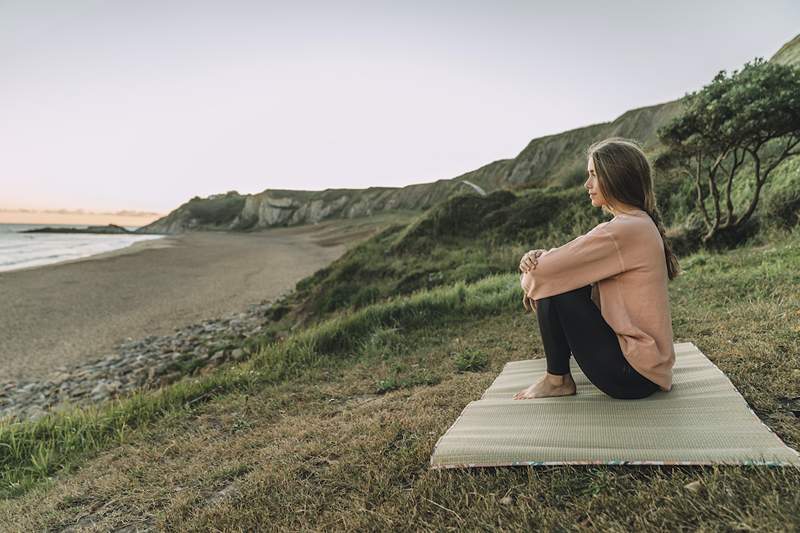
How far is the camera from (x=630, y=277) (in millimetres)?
2646

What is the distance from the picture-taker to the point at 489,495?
2248mm

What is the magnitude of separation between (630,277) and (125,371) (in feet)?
30.8

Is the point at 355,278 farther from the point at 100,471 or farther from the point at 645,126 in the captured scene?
the point at 645,126

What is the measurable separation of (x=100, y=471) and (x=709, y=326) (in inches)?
226

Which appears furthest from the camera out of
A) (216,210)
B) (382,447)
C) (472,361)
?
(216,210)

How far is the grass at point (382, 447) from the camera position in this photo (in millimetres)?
2045

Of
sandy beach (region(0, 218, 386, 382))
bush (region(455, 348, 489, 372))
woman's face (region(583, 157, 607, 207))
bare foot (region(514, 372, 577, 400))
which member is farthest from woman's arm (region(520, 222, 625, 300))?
sandy beach (region(0, 218, 386, 382))

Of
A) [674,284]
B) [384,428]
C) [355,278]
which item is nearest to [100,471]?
[384,428]

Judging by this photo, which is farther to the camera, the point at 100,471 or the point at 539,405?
the point at 100,471

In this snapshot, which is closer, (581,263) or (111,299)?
(581,263)

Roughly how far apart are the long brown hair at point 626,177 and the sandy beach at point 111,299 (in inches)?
418

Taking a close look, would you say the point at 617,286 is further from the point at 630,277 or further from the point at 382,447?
the point at 382,447

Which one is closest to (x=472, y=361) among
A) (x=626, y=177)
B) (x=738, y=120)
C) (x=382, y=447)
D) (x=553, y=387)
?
(x=553, y=387)

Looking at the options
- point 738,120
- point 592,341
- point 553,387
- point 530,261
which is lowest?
point 553,387
